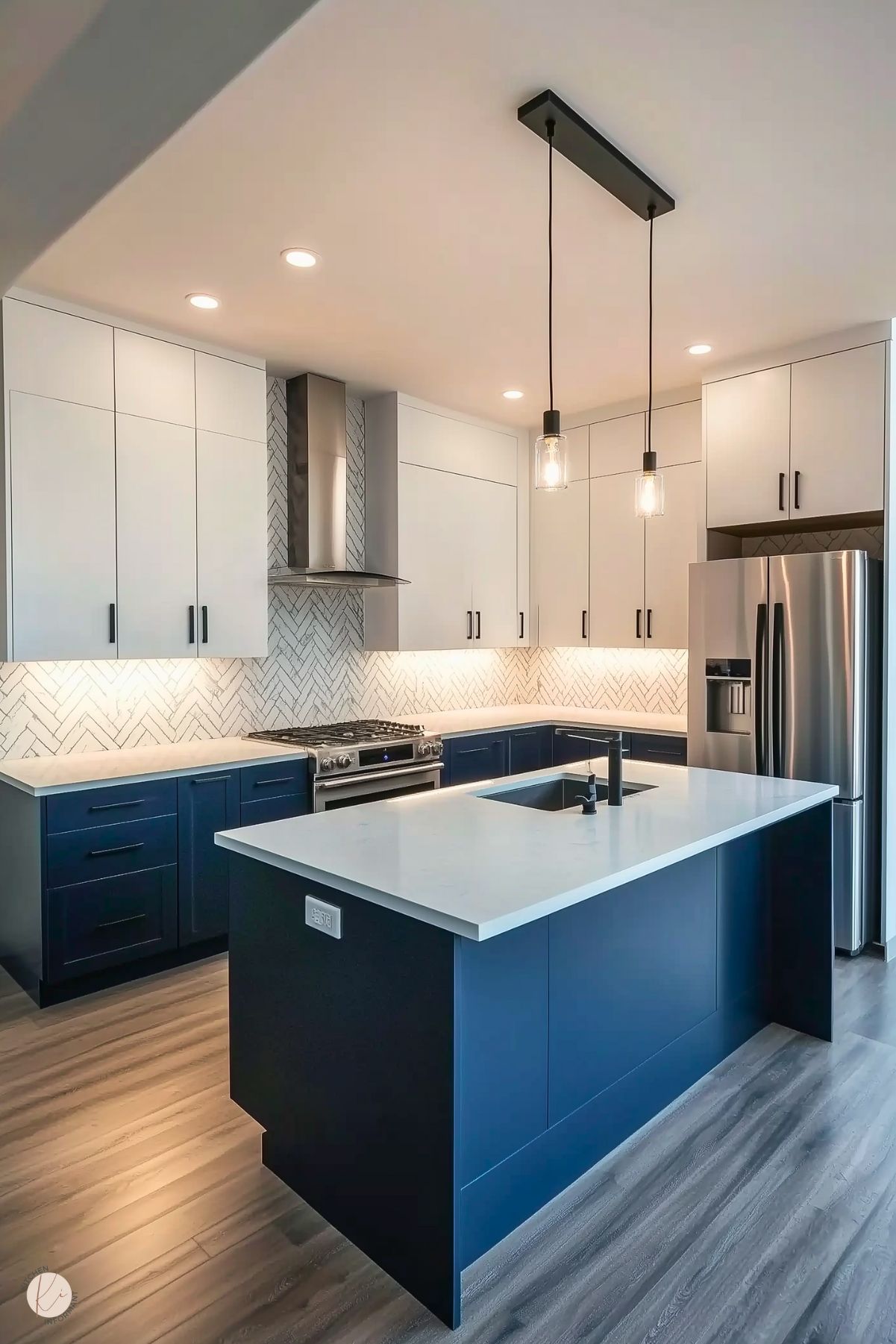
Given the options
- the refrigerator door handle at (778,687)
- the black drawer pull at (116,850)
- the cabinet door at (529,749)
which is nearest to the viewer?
the black drawer pull at (116,850)

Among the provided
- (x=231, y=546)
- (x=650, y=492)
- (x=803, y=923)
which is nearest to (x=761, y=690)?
A: (x=803, y=923)

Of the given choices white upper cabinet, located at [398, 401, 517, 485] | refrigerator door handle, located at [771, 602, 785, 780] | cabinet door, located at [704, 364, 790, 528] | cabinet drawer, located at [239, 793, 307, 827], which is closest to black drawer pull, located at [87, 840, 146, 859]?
cabinet drawer, located at [239, 793, 307, 827]

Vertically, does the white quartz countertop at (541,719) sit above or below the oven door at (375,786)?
above

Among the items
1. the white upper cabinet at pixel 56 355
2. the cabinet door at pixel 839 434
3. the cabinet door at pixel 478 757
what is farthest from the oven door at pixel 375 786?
the cabinet door at pixel 839 434

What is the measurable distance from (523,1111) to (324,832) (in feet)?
2.71

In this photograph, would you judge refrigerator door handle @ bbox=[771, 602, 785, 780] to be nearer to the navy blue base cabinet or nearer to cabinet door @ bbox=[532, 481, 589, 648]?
→ cabinet door @ bbox=[532, 481, 589, 648]

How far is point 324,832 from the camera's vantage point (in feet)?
6.96

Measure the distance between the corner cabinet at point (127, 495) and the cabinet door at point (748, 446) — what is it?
2.34m

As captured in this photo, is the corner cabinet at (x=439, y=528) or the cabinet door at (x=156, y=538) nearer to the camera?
the cabinet door at (x=156, y=538)

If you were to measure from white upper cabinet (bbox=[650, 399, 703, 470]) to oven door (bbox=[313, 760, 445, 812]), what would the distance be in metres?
2.18

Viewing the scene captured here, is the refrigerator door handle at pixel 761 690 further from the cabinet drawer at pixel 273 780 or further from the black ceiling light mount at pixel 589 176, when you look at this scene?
the cabinet drawer at pixel 273 780

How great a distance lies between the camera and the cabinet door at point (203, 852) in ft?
11.2

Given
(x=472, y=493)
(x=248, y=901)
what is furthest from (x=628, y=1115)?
(x=472, y=493)

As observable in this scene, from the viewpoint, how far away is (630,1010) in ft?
7.41
